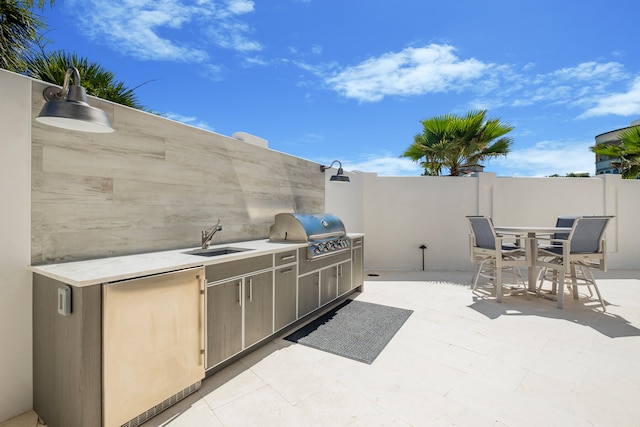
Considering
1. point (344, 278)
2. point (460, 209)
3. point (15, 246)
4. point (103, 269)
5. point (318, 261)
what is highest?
Result: point (460, 209)

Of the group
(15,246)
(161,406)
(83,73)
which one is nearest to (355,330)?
(161,406)

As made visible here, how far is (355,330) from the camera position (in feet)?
10.1

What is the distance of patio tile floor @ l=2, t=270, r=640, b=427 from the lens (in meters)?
1.70

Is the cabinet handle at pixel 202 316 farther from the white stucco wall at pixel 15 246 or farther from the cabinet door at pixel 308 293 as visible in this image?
the cabinet door at pixel 308 293

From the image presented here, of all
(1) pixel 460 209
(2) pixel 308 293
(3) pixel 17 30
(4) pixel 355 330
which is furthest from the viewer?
(1) pixel 460 209

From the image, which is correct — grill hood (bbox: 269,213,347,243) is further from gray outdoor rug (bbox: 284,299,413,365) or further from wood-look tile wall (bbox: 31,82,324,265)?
gray outdoor rug (bbox: 284,299,413,365)

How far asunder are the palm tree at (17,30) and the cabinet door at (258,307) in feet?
17.3

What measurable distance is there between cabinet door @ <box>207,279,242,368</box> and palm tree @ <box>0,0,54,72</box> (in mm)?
5217

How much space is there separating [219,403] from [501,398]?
196 centimetres

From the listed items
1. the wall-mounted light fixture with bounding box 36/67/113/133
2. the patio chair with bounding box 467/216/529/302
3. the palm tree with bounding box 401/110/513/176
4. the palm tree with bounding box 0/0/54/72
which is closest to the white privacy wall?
the palm tree with bounding box 401/110/513/176

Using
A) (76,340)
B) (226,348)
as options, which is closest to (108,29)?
(76,340)

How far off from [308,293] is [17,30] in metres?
6.17

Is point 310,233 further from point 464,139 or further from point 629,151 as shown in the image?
point 629,151

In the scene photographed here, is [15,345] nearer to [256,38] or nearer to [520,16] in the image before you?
[256,38]
